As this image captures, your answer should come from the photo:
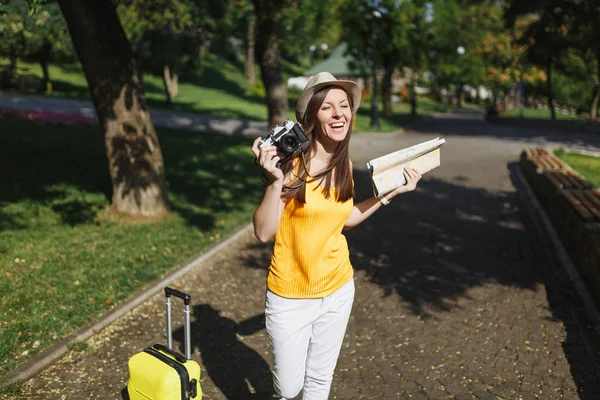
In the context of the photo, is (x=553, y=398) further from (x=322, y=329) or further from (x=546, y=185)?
(x=546, y=185)

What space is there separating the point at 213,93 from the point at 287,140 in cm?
4214

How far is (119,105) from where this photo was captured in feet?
28.2

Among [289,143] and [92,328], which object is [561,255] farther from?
[289,143]

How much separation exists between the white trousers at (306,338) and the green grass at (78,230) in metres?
2.66

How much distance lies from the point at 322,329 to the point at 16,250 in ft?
17.7

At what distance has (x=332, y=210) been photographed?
3217mm

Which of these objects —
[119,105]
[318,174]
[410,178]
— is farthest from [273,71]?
[318,174]

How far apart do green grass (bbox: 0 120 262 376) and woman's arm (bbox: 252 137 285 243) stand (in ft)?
9.82

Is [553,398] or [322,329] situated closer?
[322,329]

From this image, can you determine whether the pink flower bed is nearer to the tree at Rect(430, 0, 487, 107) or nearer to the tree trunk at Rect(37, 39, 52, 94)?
the tree trunk at Rect(37, 39, 52, 94)

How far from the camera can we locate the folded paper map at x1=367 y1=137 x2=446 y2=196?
3.14 metres

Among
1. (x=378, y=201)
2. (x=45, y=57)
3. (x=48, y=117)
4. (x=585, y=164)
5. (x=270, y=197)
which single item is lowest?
(x=585, y=164)

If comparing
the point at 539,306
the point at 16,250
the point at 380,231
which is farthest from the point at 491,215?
the point at 16,250

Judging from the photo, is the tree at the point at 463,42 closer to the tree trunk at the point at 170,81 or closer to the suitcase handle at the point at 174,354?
the tree trunk at the point at 170,81
